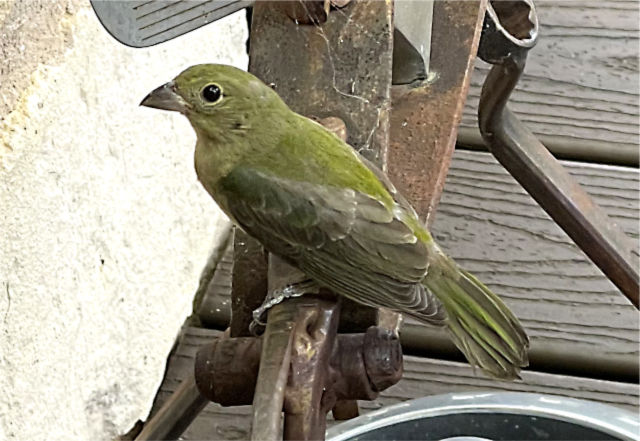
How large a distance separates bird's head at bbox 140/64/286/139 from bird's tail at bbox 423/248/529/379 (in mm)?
146

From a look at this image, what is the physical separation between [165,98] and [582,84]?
0.60 meters

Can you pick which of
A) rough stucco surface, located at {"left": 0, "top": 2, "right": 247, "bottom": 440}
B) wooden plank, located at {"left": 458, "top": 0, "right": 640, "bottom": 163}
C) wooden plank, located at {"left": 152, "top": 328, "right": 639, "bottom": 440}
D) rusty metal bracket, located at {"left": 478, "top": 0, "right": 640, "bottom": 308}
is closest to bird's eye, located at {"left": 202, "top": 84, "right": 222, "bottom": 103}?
rough stucco surface, located at {"left": 0, "top": 2, "right": 247, "bottom": 440}

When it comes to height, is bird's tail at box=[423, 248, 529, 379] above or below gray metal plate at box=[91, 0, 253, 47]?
below

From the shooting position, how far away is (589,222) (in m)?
0.76

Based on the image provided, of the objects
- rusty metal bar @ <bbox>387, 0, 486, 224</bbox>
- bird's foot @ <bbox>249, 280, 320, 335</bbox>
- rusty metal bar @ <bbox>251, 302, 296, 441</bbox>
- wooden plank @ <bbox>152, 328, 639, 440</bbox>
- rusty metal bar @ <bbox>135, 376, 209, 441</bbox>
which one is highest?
rusty metal bar @ <bbox>387, 0, 486, 224</bbox>

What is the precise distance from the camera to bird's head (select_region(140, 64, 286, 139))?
0.62 metres

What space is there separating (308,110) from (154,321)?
389 millimetres

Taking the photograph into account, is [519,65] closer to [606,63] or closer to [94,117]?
[94,117]

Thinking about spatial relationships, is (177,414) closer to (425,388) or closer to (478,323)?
(478,323)

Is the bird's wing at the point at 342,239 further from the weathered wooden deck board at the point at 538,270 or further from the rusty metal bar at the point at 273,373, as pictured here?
the weathered wooden deck board at the point at 538,270

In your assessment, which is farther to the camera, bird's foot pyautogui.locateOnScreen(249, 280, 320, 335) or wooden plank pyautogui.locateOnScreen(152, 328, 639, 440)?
wooden plank pyautogui.locateOnScreen(152, 328, 639, 440)

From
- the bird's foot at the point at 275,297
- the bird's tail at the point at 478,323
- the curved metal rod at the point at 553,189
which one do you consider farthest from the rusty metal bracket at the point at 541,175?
the bird's foot at the point at 275,297

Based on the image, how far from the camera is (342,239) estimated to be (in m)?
0.59

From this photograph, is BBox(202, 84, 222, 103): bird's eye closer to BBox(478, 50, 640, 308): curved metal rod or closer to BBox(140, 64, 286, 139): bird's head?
BBox(140, 64, 286, 139): bird's head
